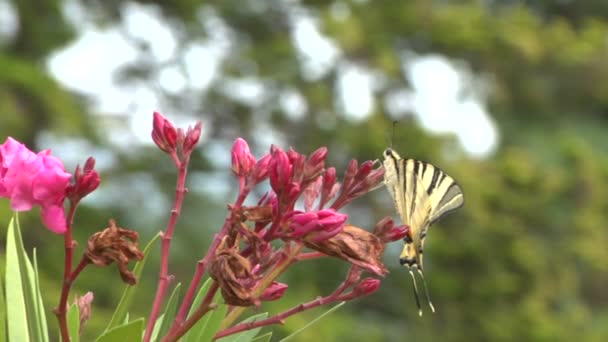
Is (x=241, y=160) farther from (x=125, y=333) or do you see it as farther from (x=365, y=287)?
(x=125, y=333)

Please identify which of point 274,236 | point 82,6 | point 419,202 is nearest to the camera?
point 274,236

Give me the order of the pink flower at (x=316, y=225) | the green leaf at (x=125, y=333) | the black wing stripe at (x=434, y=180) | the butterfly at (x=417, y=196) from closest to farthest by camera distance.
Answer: the green leaf at (x=125, y=333), the pink flower at (x=316, y=225), the butterfly at (x=417, y=196), the black wing stripe at (x=434, y=180)

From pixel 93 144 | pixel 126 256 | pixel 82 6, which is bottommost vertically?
pixel 126 256

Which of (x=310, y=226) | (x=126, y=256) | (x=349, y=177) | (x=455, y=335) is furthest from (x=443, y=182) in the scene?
(x=455, y=335)

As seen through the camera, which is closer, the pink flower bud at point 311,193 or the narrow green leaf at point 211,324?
the narrow green leaf at point 211,324

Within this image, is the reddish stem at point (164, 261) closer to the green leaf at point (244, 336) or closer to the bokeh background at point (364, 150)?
the green leaf at point (244, 336)

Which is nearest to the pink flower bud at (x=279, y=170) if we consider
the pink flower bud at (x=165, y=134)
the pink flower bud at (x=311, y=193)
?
the pink flower bud at (x=311, y=193)

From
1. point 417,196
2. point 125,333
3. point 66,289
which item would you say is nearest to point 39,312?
point 66,289

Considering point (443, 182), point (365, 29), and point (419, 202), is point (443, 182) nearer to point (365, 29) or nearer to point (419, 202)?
point (419, 202)
